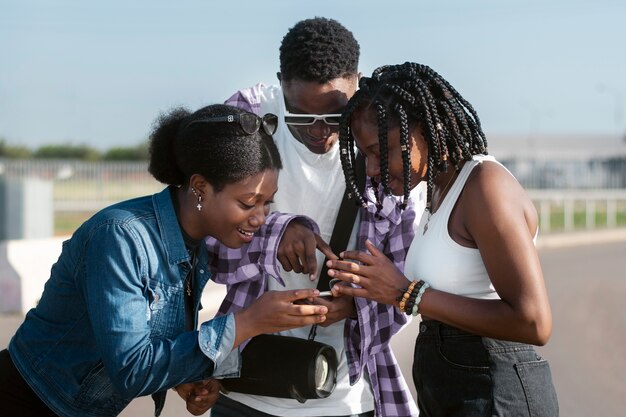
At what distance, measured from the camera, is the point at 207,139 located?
356 cm

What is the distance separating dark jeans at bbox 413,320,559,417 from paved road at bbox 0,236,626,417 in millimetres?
4804

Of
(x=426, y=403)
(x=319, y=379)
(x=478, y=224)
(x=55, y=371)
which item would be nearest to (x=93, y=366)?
(x=55, y=371)

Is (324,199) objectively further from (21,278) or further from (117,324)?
→ (21,278)

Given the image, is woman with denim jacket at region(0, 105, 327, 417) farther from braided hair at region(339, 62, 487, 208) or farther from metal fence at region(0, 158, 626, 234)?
metal fence at region(0, 158, 626, 234)

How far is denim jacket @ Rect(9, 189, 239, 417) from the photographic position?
319cm

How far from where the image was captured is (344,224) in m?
4.03

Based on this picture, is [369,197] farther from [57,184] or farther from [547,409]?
[57,184]

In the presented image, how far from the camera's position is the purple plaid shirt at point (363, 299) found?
3918 mm

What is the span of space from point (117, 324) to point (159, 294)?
25 centimetres

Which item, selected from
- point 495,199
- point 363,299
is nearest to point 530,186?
point 363,299

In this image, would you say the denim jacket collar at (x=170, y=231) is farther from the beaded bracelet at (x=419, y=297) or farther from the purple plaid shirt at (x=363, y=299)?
the beaded bracelet at (x=419, y=297)

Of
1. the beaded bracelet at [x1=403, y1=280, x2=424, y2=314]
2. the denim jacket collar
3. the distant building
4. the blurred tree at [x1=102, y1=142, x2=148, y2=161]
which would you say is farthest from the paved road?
the blurred tree at [x1=102, y1=142, x2=148, y2=161]

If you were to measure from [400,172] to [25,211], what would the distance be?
1354cm

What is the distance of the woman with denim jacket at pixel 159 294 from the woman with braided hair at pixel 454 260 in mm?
343
